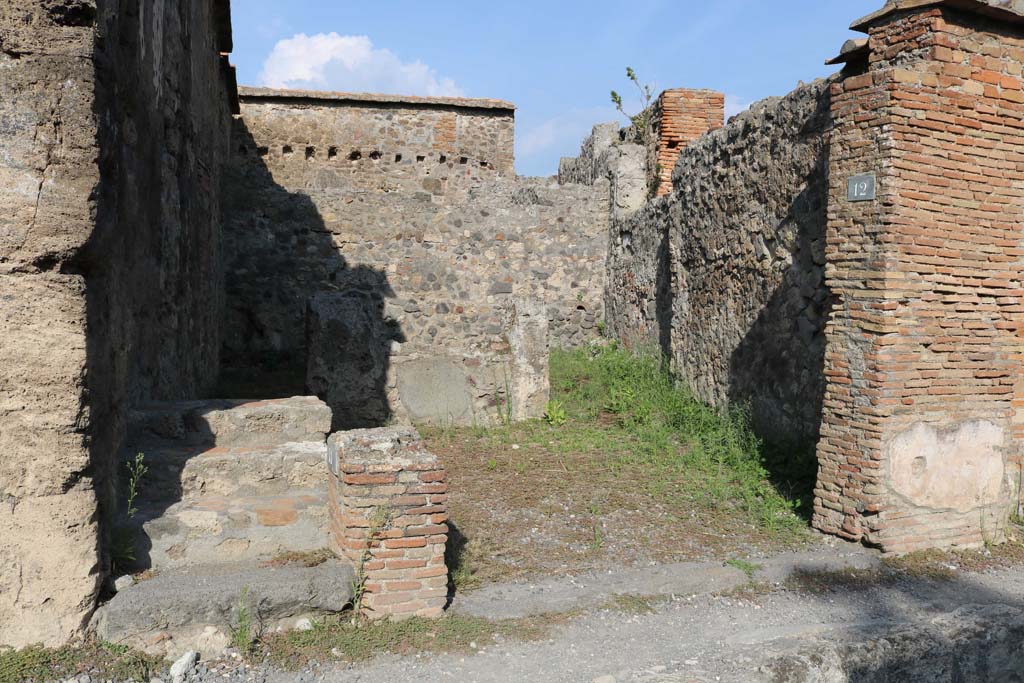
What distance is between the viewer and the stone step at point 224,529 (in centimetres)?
368

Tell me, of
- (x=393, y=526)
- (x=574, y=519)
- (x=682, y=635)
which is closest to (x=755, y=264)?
(x=574, y=519)

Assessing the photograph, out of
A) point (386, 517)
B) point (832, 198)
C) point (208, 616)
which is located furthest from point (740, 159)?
point (208, 616)

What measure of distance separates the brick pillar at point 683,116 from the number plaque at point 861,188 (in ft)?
19.2

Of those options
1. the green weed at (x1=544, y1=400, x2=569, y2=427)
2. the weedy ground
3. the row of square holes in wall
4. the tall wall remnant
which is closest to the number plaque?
the tall wall remnant

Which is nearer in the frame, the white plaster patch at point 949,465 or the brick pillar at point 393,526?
the brick pillar at point 393,526

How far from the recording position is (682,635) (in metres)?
3.93

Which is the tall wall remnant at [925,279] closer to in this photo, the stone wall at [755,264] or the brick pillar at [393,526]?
the stone wall at [755,264]

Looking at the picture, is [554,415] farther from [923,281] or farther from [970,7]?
[970,7]

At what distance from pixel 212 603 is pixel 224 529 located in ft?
1.70

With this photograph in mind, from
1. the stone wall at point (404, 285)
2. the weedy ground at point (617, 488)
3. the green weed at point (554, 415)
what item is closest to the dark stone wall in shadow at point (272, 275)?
the stone wall at point (404, 285)

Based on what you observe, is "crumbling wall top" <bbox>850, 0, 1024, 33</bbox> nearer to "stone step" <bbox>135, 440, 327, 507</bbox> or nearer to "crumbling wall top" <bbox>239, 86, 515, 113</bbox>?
"stone step" <bbox>135, 440, 327, 507</bbox>

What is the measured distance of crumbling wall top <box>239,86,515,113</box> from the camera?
613 inches

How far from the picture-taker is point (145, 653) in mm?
3254

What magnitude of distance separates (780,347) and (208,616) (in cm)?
531
